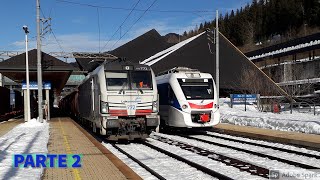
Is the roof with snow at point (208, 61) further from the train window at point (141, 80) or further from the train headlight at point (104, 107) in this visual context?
the train headlight at point (104, 107)

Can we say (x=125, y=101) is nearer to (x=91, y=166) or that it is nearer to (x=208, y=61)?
(x=91, y=166)

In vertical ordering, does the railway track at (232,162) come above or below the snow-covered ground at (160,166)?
above

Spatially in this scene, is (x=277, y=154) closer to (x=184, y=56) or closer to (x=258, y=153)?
(x=258, y=153)

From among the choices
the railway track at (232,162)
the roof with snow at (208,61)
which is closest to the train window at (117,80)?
the railway track at (232,162)

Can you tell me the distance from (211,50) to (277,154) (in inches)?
1648

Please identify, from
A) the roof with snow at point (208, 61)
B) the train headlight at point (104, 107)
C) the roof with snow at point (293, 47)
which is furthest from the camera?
the roof with snow at point (293, 47)

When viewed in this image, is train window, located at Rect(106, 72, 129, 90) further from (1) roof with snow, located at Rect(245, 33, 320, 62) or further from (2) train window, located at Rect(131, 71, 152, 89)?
(1) roof with snow, located at Rect(245, 33, 320, 62)

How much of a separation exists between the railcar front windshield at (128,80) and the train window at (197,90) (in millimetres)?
2922

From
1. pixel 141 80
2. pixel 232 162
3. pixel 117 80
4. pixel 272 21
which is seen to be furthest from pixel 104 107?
pixel 272 21

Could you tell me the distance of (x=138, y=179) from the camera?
809cm

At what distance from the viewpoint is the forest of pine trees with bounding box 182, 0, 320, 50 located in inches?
3978

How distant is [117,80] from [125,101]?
0.96 metres

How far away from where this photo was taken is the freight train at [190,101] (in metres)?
17.3

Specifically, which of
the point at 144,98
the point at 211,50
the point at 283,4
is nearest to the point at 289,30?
the point at 283,4
